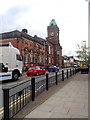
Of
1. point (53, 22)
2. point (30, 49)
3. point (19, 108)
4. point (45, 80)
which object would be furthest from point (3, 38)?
point (53, 22)

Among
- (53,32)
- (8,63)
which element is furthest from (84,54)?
(53,32)

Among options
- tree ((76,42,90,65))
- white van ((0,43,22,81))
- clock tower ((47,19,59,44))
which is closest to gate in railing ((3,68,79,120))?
white van ((0,43,22,81))

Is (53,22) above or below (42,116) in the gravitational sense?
above

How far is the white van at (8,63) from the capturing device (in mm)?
10773

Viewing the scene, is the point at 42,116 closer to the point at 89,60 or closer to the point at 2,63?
the point at 2,63

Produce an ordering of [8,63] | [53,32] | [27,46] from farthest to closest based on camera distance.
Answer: [53,32]
[27,46]
[8,63]

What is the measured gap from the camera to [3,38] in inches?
1281

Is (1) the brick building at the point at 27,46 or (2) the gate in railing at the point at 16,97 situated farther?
(1) the brick building at the point at 27,46

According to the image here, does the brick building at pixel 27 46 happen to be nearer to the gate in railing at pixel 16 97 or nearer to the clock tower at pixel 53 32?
the clock tower at pixel 53 32

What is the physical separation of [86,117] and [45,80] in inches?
166

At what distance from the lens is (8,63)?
37.3ft

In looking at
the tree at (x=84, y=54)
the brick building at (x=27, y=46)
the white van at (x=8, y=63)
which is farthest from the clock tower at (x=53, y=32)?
the white van at (x=8, y=63)

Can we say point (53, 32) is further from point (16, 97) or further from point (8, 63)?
point (16, 97)

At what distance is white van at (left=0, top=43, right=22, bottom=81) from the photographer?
10773 mm
